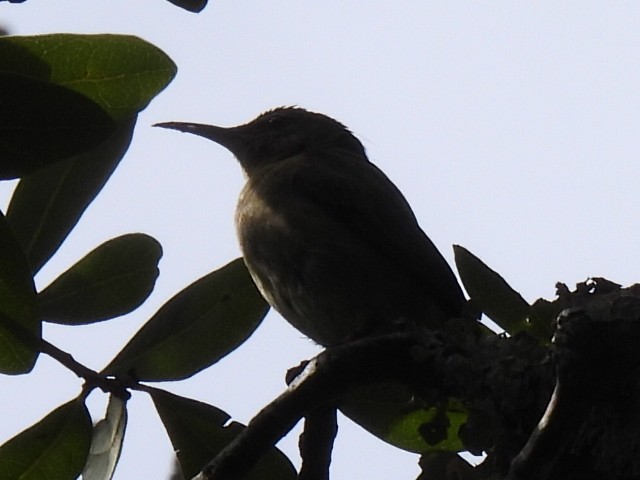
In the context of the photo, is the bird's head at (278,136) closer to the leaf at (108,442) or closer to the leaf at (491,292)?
the leaf at (491,292)

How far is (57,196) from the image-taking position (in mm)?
3854

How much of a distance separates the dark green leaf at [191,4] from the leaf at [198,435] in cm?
119

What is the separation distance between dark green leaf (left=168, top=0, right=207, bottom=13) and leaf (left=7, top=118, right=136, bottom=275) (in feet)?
1.97

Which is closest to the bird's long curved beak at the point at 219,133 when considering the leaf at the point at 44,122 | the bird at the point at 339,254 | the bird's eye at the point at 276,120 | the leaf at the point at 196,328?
the bird's eye at the point at 276,120

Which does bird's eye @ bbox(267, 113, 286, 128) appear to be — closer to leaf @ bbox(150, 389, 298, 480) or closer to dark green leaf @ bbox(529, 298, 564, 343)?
leaf @ bbox(150, 389, 298, 480)

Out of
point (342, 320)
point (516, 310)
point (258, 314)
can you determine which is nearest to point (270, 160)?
point (342, 320)

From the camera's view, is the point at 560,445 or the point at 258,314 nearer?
the point at 560,445

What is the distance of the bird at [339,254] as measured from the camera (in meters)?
4.75

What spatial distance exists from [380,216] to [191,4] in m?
2.09

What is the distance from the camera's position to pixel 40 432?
11.9ft

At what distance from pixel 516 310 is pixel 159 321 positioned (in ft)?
3.78

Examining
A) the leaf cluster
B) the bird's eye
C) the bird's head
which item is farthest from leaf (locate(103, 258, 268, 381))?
the bird's eye

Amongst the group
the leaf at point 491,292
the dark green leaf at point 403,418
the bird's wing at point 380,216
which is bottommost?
the dark green leaf at point 403,418

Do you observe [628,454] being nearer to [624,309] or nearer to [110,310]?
[624,309]
